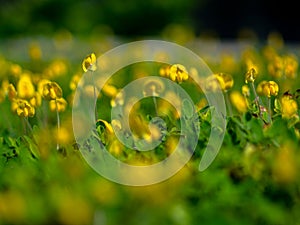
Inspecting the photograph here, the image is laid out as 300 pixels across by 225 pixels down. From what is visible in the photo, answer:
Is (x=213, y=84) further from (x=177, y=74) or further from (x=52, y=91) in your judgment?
(x=52, y=91)

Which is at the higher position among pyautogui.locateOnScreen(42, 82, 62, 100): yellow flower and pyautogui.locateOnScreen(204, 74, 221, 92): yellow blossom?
pyautogui.locateOnScreen(204, 74, 221, 92): yellow blossom

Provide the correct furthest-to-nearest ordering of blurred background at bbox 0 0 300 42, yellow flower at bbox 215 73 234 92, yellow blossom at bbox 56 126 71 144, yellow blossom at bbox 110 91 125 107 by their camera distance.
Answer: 1. blurred background at bbox 0 0 300 42
2. yellow blossom at bbox 110 91 125 107
3. yellow flower at bbox 215 73 234 92
4. yellow blossom at bbox 56 126 71 144

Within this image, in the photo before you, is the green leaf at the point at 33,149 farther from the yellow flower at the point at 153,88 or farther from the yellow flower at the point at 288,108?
the yellow flower at the point at 288,108

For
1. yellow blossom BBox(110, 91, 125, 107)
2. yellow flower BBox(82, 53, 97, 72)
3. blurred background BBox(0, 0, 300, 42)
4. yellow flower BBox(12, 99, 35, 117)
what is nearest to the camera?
yellow flower BBox(82, 53, 97, 72)

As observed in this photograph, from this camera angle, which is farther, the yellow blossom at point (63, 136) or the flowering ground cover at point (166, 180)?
the yellow blossom at point (63, 136)

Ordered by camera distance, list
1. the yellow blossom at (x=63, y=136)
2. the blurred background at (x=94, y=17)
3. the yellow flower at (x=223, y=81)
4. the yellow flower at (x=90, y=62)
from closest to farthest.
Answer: the yellow blossom at (x=63, y=136) < the yellow flower at (x=90, y=62) < the yellow flower at (x=223, y=81) < the blurred background at (x=94, y=17)

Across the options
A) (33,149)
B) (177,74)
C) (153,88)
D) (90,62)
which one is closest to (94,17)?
(153,88)

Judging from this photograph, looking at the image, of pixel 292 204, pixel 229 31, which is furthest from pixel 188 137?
pixel 229 31

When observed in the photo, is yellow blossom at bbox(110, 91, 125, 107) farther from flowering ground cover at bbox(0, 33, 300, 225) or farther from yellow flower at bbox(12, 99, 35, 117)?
yellow flower at bbox(12, 99, 35, 117)

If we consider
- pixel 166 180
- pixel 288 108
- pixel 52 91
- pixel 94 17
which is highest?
pixel 94 17

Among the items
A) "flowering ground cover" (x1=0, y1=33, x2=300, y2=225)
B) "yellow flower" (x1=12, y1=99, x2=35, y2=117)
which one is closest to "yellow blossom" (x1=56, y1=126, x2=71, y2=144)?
"flowering ground cover" (x1=0, y1=33, x2=300, y2=225)

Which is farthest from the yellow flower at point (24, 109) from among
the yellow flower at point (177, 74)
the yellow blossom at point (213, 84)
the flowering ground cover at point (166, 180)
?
the yellow blossom at point (213, 84)

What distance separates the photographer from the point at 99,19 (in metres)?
13.1

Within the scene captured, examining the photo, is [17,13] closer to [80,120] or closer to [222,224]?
[80,120]
